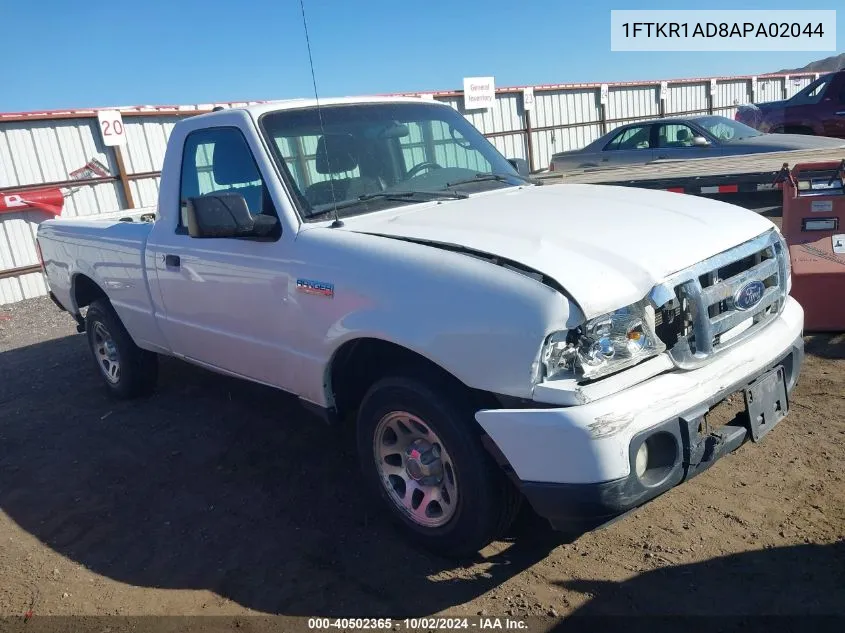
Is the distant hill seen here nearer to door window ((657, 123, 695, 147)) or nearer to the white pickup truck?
door window ((657, 123, 695, 147))

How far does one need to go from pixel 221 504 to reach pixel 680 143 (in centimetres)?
1036

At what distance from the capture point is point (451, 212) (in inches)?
137

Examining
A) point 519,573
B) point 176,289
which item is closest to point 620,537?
point 519,573

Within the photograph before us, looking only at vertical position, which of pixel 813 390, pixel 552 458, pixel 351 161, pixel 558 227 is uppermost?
pixel 351 161

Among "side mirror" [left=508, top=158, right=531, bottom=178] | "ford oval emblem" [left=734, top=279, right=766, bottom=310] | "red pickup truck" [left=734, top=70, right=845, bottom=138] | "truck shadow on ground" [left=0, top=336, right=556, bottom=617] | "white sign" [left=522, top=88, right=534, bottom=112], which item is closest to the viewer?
"ford oval emblem" [left=734, top=279, right=766, bottom=310]

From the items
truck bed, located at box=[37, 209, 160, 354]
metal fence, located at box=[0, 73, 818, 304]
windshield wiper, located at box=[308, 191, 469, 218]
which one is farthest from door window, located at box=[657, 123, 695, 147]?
truck bed, located at box=[37, 209, 160, 354]

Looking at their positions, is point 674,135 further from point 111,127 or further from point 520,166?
point 111,127

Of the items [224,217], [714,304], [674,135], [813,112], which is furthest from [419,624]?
[813,112]

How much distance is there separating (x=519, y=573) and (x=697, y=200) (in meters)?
2.07

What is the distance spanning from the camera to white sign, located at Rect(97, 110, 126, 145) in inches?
479

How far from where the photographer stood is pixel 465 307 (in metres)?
2.67

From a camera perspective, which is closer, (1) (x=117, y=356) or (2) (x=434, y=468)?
(2) (x=434, y=468)

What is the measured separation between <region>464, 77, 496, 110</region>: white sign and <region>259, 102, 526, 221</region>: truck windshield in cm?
1557

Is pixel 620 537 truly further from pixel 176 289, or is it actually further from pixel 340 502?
pixel 176 289
